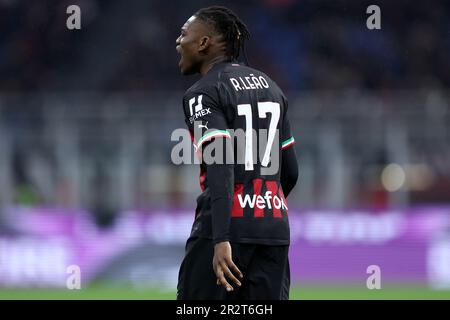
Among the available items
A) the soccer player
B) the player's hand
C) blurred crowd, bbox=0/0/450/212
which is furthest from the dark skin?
blurred crowd, bbox=0/0/450/212

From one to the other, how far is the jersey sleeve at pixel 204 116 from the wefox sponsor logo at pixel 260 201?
29 centimetres

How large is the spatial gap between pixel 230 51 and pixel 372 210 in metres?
7.07

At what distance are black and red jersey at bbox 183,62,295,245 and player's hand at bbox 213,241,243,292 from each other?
0.37 ft

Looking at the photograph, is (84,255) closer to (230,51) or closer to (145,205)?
(145,205)

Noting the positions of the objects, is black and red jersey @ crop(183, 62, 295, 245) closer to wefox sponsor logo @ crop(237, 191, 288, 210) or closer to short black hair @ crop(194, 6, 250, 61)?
wefox sponsor logo @ crop(237, 191, 288, 210)

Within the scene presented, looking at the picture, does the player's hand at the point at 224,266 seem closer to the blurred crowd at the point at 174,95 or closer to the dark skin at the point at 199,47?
the dark skin at the point at 199,47

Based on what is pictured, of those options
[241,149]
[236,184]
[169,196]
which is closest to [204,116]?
[241,149]

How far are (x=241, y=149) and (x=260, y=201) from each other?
245 mm

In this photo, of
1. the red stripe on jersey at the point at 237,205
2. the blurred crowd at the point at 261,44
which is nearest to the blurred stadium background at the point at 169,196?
the blurred crowd at the point at 261,44

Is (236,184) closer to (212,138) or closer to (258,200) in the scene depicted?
(258,200)

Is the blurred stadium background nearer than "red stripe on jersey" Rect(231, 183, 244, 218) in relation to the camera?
No

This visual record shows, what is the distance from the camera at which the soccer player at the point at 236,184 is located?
4.12 meters

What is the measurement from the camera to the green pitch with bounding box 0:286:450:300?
32.3 feet

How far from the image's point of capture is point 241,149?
166 inches
